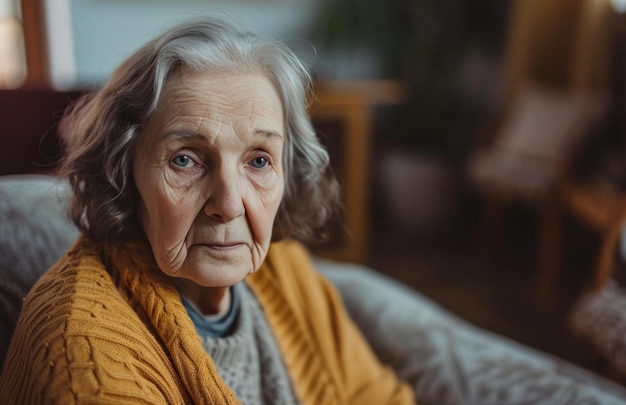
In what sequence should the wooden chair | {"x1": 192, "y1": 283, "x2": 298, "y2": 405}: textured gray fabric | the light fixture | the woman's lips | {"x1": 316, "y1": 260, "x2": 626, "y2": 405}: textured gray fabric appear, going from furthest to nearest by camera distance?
the light fixture
the wooden chair
{"x1": 316, "y1": 260, "x2": 626, "y2": 405}: textured gray fabric
{"x1": 192, "y1": 283, "x2": 298, "y2": 405}: textured gray fabric
the woman's lips

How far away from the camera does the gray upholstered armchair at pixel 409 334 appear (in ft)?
3.35

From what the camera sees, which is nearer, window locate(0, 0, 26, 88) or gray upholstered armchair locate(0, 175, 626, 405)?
gray upholstered armchair locate(0, 175, 626, 405)

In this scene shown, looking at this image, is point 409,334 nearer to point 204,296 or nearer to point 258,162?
point 204,296

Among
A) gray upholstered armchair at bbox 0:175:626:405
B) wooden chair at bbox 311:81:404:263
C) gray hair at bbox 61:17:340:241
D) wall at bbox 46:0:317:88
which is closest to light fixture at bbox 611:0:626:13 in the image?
wooden chair at bbox 311:81:404:263

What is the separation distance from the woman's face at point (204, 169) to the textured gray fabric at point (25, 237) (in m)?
0.26

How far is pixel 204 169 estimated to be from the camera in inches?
30.6

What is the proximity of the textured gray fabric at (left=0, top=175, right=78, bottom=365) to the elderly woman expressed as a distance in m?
0.17

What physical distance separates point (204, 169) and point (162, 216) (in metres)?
0.08

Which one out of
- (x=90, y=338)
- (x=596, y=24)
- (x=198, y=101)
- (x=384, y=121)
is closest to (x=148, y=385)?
(x=90, y=338)

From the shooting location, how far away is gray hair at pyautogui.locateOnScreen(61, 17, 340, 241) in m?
0.76

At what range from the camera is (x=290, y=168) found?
37.1 inches

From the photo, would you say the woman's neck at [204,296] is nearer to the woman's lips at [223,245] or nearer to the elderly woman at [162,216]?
the elderly woman at [162,216]

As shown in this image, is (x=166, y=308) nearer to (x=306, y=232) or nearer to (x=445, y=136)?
(x=306, y=232)

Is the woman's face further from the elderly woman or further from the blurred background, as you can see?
the blurred background
